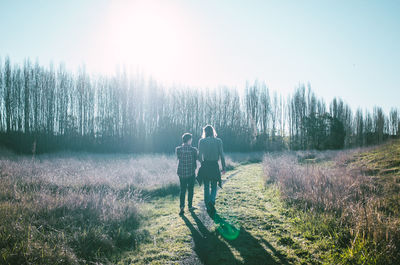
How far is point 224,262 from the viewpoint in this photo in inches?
115

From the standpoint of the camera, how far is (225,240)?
3.61m

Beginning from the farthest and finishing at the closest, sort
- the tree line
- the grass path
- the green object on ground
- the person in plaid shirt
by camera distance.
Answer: the tree line, the person in plaid shirt, the green object on ground, the grass path

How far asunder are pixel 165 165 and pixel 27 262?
10.5m

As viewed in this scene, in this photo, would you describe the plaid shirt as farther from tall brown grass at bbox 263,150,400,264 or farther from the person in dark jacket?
tall brown grass at bbox 263,150,400,264

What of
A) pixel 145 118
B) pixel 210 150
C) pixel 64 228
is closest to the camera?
pixel 64 228

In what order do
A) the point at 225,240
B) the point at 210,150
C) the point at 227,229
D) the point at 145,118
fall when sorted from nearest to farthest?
the point at 225,240, the point at 227,229, the point at 210,150, the point at 145,118

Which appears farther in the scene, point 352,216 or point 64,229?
point 64,229

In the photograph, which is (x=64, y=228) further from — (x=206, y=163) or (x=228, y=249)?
(x=206, y=163)

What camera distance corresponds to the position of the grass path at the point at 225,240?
3043mm

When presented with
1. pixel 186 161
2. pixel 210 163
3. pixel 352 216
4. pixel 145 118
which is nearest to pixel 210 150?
pixel 210 163

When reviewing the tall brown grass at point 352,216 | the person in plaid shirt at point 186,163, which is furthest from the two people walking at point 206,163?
the tall brown grass at point 352,216

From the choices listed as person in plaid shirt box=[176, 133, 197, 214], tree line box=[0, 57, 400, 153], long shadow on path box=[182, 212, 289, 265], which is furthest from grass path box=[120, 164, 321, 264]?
tree line box=[0, 57, 400, 153]

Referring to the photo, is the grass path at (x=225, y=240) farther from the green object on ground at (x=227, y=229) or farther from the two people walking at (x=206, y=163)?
the two people walking at (x=206, y=163)

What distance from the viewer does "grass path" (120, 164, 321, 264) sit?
3043mm
